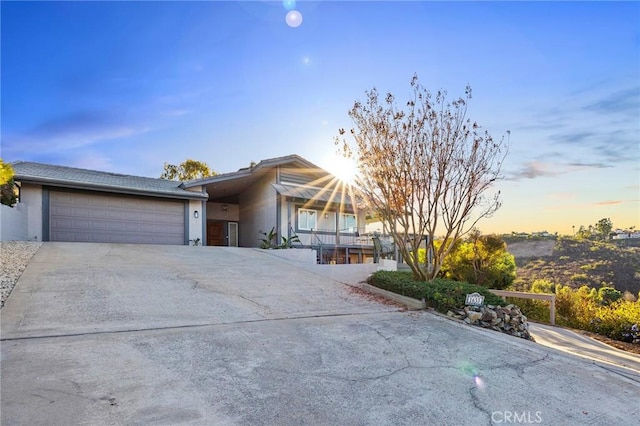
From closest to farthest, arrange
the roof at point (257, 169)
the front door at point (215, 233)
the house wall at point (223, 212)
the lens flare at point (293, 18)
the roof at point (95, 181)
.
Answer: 1. the lens flare at point (293, 18)
2. the roof at point (95, 181)
3. the roof at point (257, 169)
4. the house wall at point (223, 212)
5. the front door at point (215, 233)

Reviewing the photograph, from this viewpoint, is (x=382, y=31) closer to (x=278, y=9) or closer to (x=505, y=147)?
(x=278, y=9)

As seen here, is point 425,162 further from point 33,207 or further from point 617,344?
point 33,207

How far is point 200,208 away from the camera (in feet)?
60.8

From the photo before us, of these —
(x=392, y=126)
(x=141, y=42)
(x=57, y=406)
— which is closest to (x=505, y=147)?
(x=392, y=126)

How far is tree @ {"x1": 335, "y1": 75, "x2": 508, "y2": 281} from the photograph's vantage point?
9320 millimetres

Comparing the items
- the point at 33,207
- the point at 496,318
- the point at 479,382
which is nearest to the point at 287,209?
the point at 33,207

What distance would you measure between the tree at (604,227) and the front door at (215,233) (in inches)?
1270

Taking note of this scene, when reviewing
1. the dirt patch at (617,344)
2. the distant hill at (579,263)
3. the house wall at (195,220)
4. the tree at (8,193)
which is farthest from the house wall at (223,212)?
the dirt patch at (617,344)

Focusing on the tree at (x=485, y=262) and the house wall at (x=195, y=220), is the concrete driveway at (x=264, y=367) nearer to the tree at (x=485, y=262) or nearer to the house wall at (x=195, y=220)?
the house wall at (x=195, y=220)

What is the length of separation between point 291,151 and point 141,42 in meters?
10.0

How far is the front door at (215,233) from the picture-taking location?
76.3 ft

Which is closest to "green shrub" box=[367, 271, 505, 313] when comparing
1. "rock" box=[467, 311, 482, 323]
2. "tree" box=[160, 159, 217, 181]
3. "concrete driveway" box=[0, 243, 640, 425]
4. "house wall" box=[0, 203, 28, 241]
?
"rock" box=[467, 311, 482, 323]

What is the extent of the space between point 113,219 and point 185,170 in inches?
780

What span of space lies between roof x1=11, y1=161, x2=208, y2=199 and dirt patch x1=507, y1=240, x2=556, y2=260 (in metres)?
29.1
